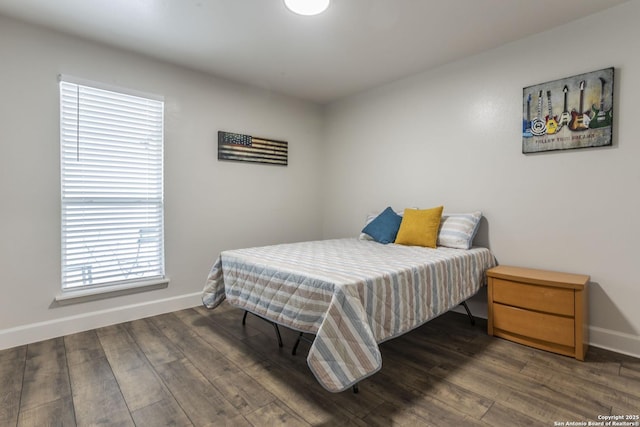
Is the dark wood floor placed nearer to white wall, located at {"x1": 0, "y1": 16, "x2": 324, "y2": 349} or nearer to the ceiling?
white wall, located at {"x1": 0, "y1": 16, "x2": 324, "y2": 349}

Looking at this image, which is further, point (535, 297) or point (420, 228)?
point (420, 228)

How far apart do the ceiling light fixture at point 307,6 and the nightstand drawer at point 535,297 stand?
2.40 m

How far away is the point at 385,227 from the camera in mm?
3273

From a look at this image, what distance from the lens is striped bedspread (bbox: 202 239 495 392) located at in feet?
4.97

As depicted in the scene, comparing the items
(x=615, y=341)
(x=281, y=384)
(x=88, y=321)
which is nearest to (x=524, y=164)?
(x=615, y=341)

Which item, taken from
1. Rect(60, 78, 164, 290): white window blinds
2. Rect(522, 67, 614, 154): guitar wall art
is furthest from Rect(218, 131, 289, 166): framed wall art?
Rect(522, 67, 614, 154): guitar wall art

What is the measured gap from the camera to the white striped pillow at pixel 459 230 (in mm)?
2803

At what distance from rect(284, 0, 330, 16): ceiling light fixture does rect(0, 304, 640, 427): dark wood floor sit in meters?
2.40

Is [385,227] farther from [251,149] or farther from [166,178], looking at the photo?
[166,178]

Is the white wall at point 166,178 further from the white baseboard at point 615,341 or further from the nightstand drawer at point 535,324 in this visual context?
the white baseboard at point 615,341

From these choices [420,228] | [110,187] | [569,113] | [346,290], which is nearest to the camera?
[346,290]

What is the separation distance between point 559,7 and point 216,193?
131 inches

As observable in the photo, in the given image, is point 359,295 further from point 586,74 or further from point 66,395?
point 586,74

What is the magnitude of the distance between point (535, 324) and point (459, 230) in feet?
2.98
